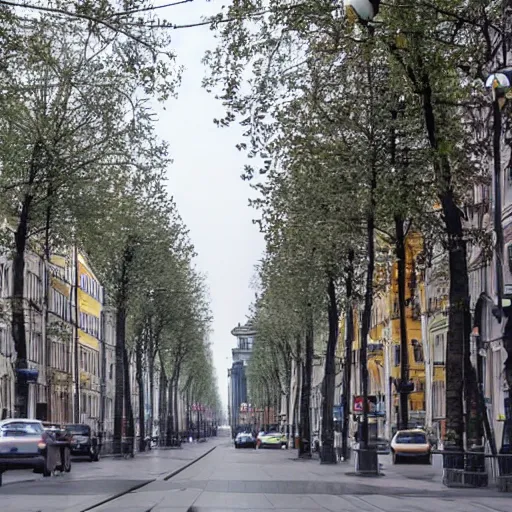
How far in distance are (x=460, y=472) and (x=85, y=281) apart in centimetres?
9160

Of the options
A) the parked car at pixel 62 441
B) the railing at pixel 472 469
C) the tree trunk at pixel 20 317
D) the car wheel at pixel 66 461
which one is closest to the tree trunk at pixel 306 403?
the tree trunk at pixel 20 317

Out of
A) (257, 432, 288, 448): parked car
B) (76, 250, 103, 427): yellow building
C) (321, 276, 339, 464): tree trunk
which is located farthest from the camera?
(76, 250, 103, 427): yellow building

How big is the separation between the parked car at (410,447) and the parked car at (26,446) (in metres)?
22.5

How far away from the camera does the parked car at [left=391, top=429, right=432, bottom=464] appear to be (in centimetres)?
5775

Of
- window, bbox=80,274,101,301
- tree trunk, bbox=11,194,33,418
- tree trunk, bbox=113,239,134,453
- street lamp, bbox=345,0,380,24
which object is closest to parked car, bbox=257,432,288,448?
window, bbox=80,274,101,301

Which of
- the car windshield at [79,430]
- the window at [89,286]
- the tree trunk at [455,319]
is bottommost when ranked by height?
the car windshield at [79,430]

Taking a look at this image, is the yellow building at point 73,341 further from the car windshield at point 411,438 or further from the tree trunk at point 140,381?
the car windshield at point 411,438

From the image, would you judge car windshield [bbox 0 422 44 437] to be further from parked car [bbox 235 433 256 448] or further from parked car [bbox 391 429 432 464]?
parked car [bbox 235 433 256 448]

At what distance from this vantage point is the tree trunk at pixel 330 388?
56969 mm

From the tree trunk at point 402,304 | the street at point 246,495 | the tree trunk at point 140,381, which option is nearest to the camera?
the street at point 246,495

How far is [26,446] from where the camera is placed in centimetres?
3728

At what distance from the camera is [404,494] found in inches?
1150

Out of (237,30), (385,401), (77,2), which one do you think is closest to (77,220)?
(237,30)

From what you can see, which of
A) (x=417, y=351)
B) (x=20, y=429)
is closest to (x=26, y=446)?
(x=20, y=429)
